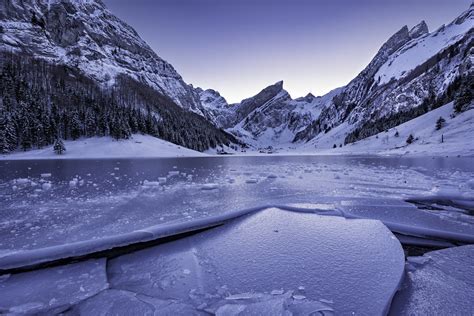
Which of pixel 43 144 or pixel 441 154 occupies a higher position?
pixel 43 144

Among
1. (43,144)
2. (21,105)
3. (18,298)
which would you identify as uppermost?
(21,105)

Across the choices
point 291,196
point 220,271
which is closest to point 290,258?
point 220,271

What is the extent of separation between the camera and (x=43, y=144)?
6394cm

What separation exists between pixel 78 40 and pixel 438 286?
187 metres

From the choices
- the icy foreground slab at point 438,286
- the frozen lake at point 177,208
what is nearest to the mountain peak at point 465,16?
the frozen lake at point 177,208

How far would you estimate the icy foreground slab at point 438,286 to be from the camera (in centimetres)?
317

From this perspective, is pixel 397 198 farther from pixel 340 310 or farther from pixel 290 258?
pixel 340 310

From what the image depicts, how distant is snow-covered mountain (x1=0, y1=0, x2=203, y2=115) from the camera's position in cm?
12050

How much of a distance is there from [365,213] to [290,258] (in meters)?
4.72

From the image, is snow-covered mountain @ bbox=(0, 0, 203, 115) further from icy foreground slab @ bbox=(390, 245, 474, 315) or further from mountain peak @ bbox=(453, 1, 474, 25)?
mountain peak @ bbox=(453, 1, 474, 25)

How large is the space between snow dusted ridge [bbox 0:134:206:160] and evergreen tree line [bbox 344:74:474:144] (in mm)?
86175

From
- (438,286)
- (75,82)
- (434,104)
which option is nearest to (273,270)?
(438,286)

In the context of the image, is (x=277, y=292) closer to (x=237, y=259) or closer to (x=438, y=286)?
(x=237, y=259)

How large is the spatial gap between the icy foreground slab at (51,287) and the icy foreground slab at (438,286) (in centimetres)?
458
